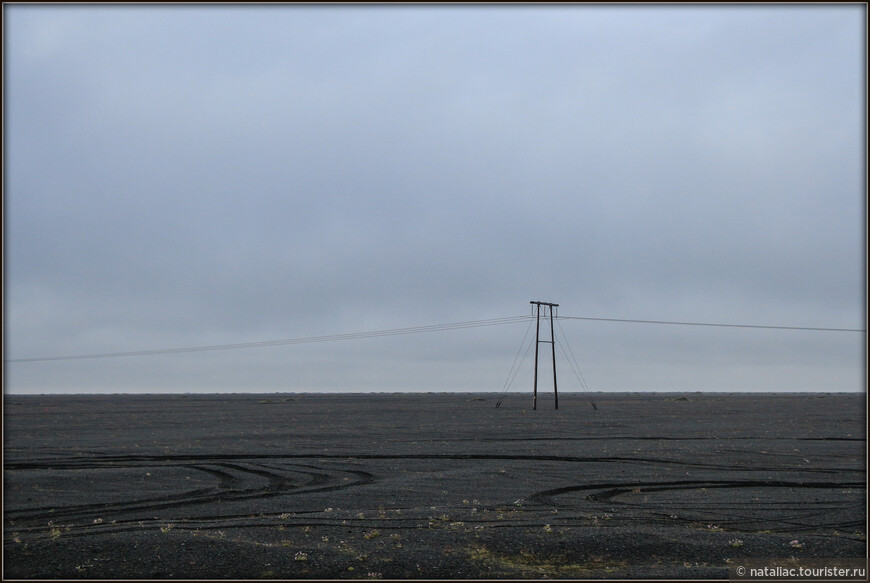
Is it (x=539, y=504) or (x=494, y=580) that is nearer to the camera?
(x=494, y=580)

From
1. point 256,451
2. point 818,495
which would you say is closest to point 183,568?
point 818,495

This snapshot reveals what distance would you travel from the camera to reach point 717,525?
15.6 meters

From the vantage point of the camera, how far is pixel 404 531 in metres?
14.8

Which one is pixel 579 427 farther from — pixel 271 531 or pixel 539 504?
pixel 271 531

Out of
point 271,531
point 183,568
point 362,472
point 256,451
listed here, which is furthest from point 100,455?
point 183,568

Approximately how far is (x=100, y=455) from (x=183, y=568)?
882 inches

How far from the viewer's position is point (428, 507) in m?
17.9

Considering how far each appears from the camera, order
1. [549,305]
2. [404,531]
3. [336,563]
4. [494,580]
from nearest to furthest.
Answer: [494,580]
[336,563]
[404,531]
[549,305]

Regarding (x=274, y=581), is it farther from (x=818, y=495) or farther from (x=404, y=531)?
(x=818, y=495)

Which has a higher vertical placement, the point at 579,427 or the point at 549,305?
the point at 549,305

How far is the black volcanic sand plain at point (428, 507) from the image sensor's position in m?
12.4

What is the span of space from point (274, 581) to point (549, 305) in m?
57.4

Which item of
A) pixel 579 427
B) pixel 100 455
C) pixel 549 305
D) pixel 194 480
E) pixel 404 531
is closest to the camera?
pixel 404 531

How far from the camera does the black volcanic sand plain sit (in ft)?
40.7
